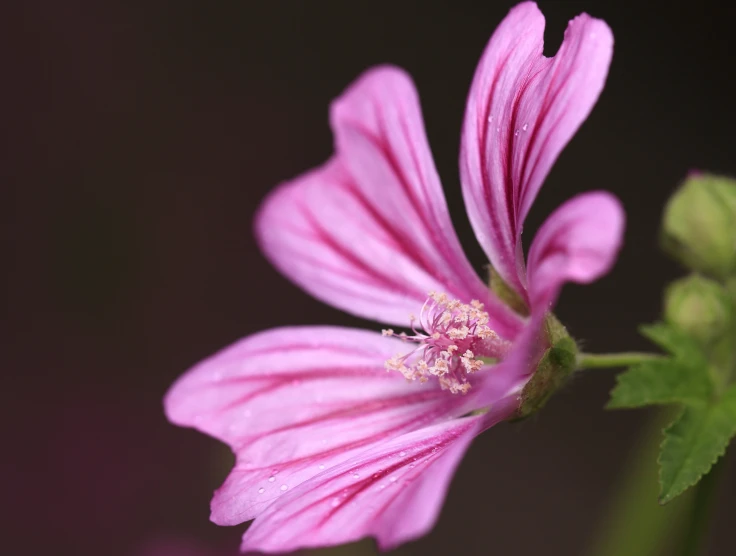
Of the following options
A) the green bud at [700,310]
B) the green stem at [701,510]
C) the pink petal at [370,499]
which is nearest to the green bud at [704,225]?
the green bud at [700,310]

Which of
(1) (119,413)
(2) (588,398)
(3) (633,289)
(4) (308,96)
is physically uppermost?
(4) (308,96)

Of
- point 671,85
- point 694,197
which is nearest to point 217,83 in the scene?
point 671,85

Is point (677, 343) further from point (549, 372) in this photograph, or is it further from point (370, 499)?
point (370, 499)

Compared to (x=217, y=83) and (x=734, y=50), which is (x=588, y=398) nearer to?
(x=734, y=50)

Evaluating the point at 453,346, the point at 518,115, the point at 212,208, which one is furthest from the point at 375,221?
the point at 212,208

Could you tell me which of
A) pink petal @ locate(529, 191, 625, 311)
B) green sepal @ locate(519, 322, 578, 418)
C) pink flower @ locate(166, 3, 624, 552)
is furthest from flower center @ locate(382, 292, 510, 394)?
pink petal @ locate(529, 191, 625, 311)

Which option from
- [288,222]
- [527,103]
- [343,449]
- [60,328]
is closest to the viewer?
[527,103]
